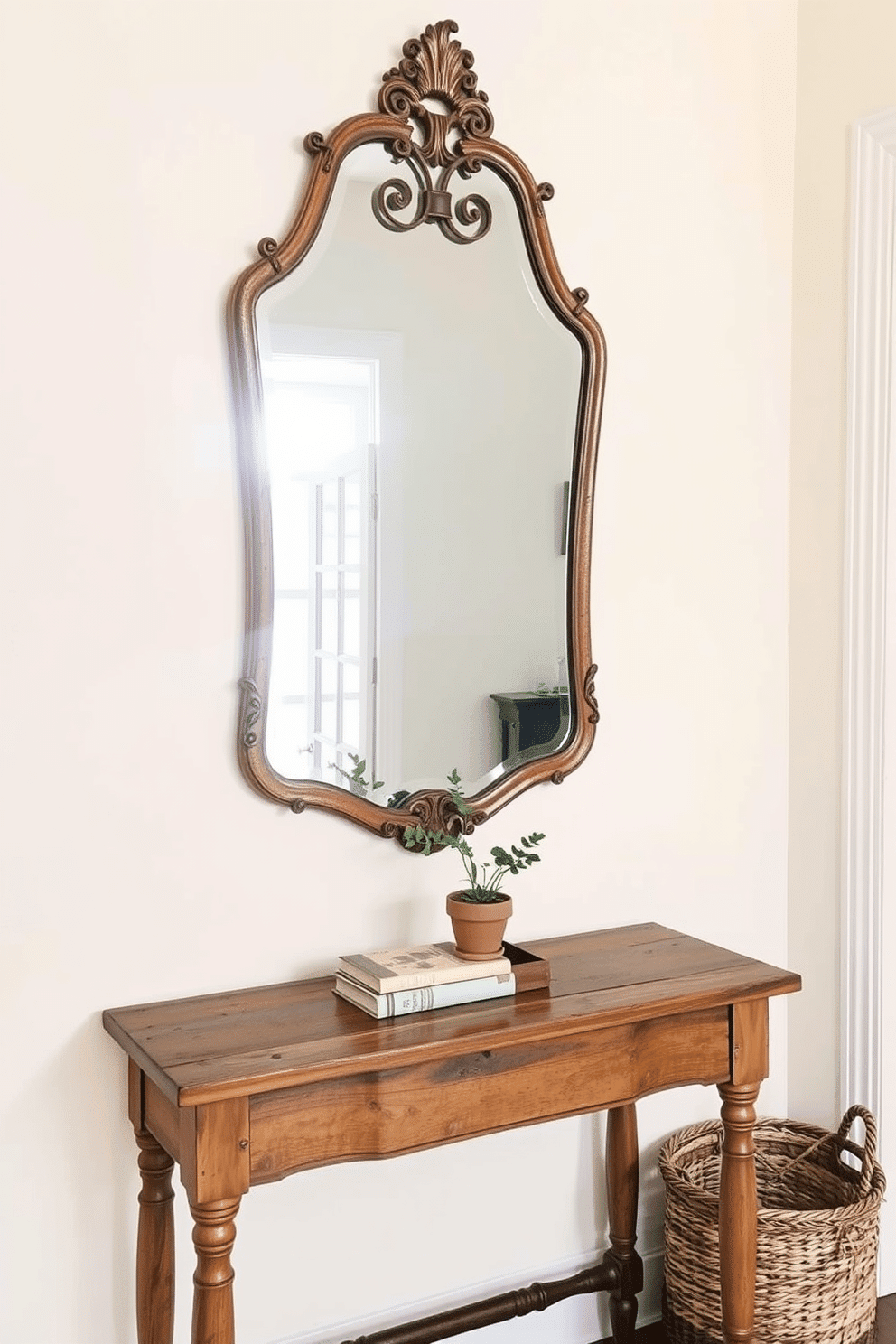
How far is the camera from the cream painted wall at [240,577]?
1.94 metres

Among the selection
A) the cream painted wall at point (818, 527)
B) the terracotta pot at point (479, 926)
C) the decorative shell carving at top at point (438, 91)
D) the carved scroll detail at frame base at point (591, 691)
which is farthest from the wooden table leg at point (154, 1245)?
the decorative shell carving at top at point (438, 91)

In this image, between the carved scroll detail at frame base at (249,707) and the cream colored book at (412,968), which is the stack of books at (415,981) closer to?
the cream colored book at (412,968)

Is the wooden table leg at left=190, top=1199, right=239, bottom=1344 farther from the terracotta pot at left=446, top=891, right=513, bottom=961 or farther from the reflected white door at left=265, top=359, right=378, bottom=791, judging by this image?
the reflected white door at left=265, top=359, right=378, bottom=791

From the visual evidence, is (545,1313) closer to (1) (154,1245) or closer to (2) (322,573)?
(1) (154,1245)

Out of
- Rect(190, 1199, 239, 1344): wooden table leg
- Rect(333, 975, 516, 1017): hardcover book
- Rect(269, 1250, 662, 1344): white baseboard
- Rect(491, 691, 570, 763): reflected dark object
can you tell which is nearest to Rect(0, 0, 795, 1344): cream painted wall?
Rect(269, 1250, 662, 1344): white baseboard

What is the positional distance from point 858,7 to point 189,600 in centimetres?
179

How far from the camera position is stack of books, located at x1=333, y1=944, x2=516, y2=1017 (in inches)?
75.4

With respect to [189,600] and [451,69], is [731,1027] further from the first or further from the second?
[451,69]

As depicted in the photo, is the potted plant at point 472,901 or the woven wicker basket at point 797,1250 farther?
the woven wicker basket at point 797,1250

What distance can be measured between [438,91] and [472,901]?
4.61ft

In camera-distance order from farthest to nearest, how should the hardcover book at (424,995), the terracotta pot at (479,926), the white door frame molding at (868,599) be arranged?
the white door frame molding at (868,599)
the terracotta pot at (479,926)
the hardcover book at (424,995)

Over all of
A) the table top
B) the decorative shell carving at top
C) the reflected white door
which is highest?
the decorative shell carving at top

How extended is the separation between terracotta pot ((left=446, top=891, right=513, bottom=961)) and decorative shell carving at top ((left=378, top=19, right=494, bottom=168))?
128 centimetres

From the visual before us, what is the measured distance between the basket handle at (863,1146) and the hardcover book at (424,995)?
860 mm
